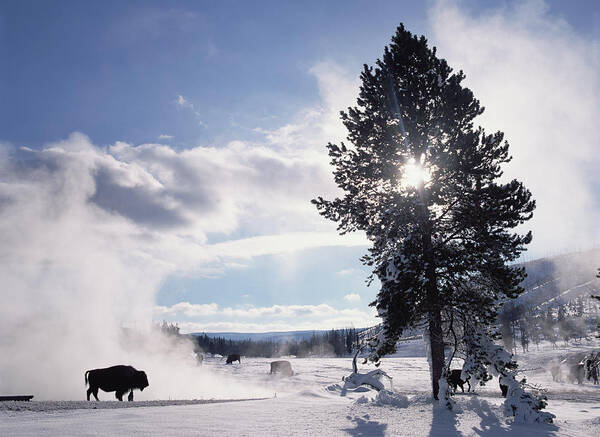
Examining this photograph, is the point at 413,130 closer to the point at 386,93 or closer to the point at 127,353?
the point at 386,93

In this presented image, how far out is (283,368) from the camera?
38531 millimetres

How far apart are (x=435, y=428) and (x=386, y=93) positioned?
11.2 metres

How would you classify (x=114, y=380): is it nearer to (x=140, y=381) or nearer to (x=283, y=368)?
(x=140, y=381)


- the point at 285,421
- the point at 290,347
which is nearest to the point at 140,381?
the point at 285,421

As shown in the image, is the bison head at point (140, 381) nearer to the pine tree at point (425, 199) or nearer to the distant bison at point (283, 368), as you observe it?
the pine tree at point (425, 199)

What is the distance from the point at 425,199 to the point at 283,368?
30.2 m

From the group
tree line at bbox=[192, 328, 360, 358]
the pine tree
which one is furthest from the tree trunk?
tree line at bbox=[192, 328, 360, 358]

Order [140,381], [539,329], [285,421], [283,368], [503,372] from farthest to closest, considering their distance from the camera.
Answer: [539,329]
[283,368]
[140,381]
[503,372]
[285,421]

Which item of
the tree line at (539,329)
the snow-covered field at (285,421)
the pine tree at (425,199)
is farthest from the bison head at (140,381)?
the tree line at (539,329)

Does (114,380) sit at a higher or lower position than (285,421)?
lower

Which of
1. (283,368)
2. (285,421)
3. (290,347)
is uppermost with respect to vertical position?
(285,421)

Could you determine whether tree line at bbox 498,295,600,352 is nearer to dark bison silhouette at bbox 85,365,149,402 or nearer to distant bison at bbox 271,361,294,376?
distant bison at bbox 271,361,294,376

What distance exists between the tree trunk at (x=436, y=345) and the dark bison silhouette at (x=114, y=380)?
48.4 ft

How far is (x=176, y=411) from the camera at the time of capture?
9086 mm
